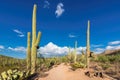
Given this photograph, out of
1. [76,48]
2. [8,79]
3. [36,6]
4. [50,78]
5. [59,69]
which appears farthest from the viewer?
[76,48]

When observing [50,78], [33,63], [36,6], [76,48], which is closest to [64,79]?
[50,78]

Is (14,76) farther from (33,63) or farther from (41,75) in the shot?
(33,63)

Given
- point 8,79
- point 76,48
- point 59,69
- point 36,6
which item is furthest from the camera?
point 76,48

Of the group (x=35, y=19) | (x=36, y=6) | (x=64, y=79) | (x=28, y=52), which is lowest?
(x=64, y=79)

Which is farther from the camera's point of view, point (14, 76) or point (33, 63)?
point (33, 63)

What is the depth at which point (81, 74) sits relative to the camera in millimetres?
13000

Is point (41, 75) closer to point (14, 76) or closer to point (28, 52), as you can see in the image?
point (14, 76)

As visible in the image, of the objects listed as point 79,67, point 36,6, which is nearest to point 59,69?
point 79,67

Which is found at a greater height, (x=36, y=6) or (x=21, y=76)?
(x=36, y=6)

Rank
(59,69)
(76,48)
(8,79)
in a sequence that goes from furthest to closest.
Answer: (76,48), (59,69), (8,79)

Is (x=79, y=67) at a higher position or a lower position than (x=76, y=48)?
lower

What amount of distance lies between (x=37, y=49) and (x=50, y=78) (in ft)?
10.3

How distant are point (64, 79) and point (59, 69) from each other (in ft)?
7.31

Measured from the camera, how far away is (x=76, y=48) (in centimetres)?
2453
